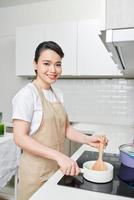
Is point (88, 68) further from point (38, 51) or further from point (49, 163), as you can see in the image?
point (49, 163)

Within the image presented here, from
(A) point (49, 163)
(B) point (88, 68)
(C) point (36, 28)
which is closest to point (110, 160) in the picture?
(A) point (49, 163)

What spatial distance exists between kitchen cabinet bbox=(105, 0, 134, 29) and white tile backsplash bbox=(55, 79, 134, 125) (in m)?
1.99

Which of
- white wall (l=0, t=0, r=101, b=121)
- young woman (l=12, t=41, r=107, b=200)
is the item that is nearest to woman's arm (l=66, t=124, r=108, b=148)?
young woman (l=12, t=41, r=107, b=200)

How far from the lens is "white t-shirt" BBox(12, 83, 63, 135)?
107cm

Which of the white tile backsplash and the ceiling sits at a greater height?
the ceiling

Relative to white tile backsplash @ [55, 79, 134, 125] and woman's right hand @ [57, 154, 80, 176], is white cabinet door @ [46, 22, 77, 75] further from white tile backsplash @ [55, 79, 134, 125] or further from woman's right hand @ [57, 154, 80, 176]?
woman's right hand @ [57, 154, 80, 176]

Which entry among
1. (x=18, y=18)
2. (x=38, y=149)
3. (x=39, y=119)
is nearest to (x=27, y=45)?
(x=18, y=18)

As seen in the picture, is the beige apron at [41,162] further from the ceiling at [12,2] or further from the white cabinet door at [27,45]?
the ceiling at [12,2]

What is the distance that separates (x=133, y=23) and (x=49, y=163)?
0.76 m

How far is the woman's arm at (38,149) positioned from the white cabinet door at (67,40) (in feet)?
4.93

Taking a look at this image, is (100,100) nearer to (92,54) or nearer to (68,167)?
(92,54)

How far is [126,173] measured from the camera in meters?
1.02

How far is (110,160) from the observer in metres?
1.22

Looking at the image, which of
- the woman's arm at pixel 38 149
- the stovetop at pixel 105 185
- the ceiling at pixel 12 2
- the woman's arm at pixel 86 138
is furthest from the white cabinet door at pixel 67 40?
the stovetop at pixel 105 185
